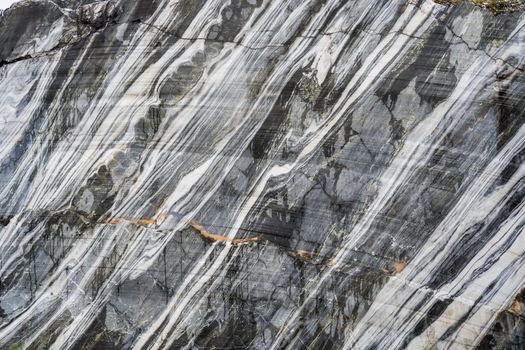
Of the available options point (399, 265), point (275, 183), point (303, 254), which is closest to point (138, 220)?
point (275, 183)

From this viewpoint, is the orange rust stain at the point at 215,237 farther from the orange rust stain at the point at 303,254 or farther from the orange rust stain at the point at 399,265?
the orange rust stain at the point at 399,265

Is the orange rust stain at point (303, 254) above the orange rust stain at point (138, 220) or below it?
below

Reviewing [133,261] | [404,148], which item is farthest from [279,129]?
[133,261]

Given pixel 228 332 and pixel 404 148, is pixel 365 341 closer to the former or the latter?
pixel 228 332

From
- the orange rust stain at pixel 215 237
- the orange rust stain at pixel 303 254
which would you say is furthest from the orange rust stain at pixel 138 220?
the orange rust stain at pixel 303 254

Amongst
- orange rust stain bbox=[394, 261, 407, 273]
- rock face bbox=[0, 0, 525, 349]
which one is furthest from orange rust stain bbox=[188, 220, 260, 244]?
orange rust stain bbox=[394, 261, 407, 273]

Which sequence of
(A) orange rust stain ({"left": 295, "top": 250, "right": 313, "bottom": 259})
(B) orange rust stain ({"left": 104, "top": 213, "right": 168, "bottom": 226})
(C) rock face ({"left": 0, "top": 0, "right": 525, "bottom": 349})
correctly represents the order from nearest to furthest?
(C) rock face ({"left": 0, "top": 0, "right": 525, "bottom": 349})
(A) orange rust stain ({"left": 295, "top": 250, "right": 313, "bottom": 259})
(B) orange rust stain ({"left": 104, "top": 213, "right": 168, "bottom": 226})

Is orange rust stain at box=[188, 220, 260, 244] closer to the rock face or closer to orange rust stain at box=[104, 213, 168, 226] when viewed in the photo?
the rock face

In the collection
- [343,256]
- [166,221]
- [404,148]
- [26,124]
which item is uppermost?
[26,124]
